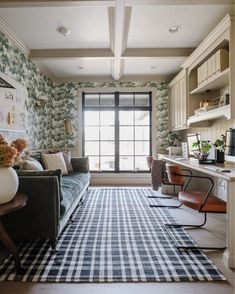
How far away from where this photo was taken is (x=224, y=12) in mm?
2820

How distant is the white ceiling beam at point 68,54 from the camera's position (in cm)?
398

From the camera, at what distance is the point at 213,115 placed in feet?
10.6

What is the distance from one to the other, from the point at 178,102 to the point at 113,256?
355cm

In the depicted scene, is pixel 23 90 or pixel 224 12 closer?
pixel 224 12

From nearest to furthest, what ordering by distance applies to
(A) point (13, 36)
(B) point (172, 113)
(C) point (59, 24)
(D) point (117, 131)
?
(C) point (59, 24) → (A) point (13, 36) → (B) point (172, 113) → (D) point (117, 131)

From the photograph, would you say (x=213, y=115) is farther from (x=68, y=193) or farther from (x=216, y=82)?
(x=68, y=193)

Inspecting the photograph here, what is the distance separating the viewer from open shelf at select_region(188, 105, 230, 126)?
280 cm

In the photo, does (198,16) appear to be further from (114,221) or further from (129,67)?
(114,221)

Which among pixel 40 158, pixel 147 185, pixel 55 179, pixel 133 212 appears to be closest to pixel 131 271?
pixel 55 179

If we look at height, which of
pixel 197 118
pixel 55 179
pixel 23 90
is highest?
pixel 23 90

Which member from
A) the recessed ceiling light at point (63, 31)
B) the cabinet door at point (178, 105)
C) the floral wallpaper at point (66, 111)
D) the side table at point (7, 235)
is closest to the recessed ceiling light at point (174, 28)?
the recessed ceiling light at point (63, 31)

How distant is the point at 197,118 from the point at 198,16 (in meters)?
1.46

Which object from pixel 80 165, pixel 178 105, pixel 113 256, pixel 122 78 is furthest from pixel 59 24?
pixel 113 256

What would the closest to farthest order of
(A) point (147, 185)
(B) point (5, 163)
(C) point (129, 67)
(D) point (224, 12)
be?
(B) point (5, 163)
(D) point (224, 12)
(C) point (129, 67)
(A) point (147, 185)
